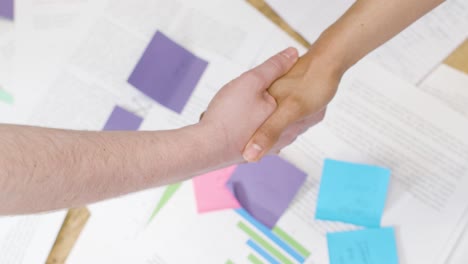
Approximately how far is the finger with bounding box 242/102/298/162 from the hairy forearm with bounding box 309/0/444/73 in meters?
0.08

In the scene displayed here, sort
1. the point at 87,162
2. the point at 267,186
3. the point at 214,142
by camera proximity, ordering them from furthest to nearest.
Answer: the point at 267,186 < the point at 214,142 < the point at 87,162

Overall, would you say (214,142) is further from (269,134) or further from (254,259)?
(254,259)

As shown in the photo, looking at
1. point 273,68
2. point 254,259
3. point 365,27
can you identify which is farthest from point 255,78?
point 254,259

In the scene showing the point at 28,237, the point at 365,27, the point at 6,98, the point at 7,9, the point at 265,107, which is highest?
the point at 365,27

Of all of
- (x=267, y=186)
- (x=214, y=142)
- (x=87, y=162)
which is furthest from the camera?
(x=267, y=186)

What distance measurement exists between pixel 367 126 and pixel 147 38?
1.13 feet

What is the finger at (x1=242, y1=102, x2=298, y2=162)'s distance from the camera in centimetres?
61

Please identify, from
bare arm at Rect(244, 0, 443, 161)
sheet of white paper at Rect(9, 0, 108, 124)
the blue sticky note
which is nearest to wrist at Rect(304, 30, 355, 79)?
bare arm at Rect(244, 0, 443, 161)

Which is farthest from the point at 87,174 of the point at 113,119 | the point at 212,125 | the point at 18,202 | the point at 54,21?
the point at 54,21

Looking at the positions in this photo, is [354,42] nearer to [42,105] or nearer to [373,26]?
[373,26]

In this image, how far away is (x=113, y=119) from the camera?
2.50ft

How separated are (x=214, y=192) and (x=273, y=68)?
0.64 ft

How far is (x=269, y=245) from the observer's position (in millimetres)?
698

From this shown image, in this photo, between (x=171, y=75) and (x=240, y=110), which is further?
(x=171, y=75)
